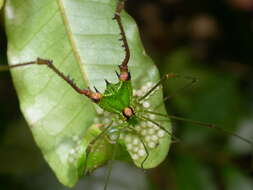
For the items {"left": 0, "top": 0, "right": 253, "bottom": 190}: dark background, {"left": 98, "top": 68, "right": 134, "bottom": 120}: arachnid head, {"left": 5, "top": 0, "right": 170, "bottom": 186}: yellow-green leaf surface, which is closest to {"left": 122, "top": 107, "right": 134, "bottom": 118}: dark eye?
{"left": 98, "top": 68, "right": 134, "bottom": 120}: arachnid head

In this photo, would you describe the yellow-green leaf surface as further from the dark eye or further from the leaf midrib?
the dark eye

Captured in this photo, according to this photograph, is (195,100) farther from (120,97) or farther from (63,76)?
(63,76)

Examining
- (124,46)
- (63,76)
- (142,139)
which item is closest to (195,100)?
(142,139)

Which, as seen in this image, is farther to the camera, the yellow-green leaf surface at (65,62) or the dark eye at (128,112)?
the dark eye at (128,112)

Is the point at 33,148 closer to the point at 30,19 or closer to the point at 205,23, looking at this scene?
the point at 30,19

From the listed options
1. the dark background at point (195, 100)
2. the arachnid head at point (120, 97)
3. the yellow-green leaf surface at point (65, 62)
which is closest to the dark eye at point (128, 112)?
the arachnid head at point (120, 97)

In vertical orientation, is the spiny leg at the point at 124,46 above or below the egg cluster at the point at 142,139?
above

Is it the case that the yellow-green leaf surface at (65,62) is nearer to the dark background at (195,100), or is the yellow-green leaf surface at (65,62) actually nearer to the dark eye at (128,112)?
the dark eye at (128,112)
